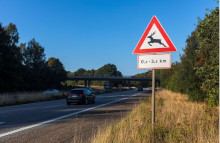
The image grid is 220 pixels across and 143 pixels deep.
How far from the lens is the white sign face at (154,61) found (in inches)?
212

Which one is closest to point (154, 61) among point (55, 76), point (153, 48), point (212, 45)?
point (153, 48)

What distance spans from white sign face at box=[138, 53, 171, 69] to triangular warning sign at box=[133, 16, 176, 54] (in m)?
0.14

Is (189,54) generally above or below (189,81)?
above

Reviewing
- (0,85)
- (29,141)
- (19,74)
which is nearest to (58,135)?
(29,141)

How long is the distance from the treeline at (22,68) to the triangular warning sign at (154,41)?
46.5 m

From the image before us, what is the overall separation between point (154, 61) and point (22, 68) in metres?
56.1

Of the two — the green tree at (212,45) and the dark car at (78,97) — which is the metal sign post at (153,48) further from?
the dark car at (78,97)

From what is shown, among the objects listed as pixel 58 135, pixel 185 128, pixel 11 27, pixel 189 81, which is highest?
pixel 11 27

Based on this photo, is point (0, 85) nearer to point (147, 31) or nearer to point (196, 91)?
point (196, 91)

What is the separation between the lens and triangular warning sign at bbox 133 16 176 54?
5.55 meters

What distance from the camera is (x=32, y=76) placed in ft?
212

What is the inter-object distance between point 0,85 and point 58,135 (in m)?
45.7

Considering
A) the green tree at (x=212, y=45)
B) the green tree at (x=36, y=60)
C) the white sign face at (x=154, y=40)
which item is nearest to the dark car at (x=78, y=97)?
the green tree at (x=212, y=45)

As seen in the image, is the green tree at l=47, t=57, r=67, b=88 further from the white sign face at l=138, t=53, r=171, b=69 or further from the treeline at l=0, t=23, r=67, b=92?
the white sign face at l=138, t=53, r=171, b=69
